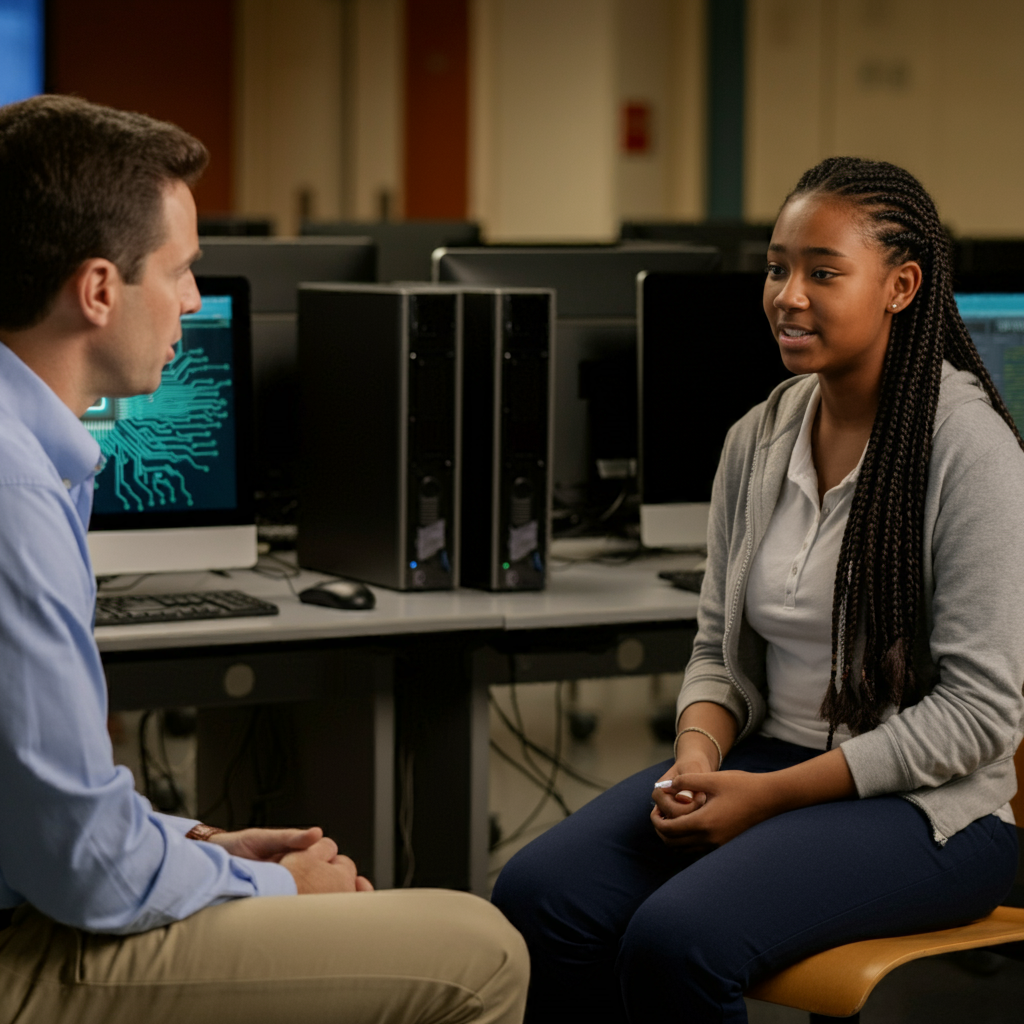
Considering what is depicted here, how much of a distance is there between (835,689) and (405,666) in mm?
843

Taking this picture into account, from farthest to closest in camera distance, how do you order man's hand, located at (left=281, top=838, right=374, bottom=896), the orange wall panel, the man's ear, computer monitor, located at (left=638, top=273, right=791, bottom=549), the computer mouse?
the orange wall panel < computer monitor, located at (left=638, top=273, right=791, bottom=549) < the computer mouse < man's hand, located at (left=281, top=838, right=374, bottom=896) < the man's ear

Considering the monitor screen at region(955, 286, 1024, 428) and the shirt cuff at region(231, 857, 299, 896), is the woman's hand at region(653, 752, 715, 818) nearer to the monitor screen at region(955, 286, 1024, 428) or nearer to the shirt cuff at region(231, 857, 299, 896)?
the shirt cuff at region(231, 857, 299, 896)

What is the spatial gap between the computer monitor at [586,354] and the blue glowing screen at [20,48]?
493 centimetres

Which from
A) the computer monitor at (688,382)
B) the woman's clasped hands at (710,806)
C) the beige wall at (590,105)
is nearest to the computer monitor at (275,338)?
the computer monitor at (688,382)

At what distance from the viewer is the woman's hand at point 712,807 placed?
5.18 ft

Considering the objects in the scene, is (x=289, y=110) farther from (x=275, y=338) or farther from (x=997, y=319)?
(x=997, y=319)

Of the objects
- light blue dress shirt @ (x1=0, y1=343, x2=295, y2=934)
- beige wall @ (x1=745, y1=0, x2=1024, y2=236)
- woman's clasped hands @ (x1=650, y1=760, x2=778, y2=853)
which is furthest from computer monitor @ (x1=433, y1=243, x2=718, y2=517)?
beige wall @ (x1=745, y1=0, x2=1024, y2=236)

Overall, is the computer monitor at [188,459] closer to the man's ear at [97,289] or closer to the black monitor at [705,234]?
the man's ear at [97,289]

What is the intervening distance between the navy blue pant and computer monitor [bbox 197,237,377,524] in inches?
43.8

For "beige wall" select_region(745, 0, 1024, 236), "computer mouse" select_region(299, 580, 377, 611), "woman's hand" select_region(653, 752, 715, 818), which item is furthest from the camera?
"beige wall" select_region(745, 0, 1024, 236)

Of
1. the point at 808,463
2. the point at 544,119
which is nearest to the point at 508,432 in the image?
the point at 808,463

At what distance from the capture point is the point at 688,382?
2.55 meters

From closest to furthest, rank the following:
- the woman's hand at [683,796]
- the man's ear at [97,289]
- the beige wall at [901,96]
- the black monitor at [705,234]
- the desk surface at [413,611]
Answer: the man's ear at [97,289] < the woman's hand at [683,796] < the desk surface at [413,611] < the black monitor at [705,234] < the beige wall at [901,96]

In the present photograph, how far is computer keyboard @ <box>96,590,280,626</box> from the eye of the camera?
2.11m
